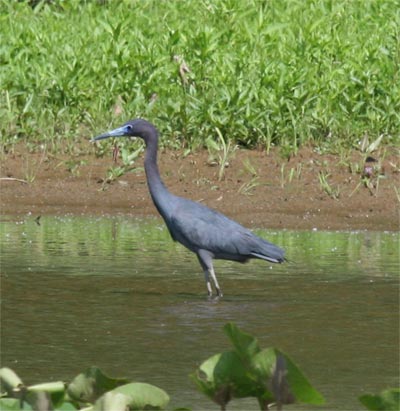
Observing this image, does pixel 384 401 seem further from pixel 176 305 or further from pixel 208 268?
pixel 208 268

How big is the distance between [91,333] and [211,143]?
4.96 metres

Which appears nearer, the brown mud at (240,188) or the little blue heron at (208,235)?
the little blue heron at (208,235)

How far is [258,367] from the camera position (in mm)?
3570

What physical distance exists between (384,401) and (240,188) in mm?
7713

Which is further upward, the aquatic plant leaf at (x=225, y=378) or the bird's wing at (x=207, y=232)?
the aquatic plant leaf at (x=225, y=378)

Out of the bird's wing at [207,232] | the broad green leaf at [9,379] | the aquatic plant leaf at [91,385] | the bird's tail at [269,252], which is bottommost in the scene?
the bird's tail at [269,252]

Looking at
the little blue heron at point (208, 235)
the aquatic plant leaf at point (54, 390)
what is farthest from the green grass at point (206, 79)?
the aquatic plant leaf at point (54, 390)

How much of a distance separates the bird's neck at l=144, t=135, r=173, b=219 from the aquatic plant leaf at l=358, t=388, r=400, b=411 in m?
5.07

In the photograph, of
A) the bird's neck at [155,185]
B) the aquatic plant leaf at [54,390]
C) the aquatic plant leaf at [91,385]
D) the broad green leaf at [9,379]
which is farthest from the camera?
the bird's neck at [155,185]

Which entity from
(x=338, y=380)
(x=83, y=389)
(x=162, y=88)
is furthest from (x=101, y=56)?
(x=83, y=389)

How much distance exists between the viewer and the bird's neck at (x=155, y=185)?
342 inches

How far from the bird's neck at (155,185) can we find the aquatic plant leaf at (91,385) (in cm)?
482

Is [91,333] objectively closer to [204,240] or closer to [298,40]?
[204,240]

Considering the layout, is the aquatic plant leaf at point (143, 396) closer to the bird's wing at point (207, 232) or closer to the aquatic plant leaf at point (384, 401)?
the aquatic plant leaf at point (384, 401)
